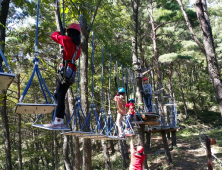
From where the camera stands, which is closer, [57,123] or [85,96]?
[57,123]

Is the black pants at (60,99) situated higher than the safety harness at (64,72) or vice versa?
the safety harness at (64,72)

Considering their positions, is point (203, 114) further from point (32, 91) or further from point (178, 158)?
point (32, 91)

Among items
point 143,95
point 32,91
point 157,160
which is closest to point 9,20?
point 32,91

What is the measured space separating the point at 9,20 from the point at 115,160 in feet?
34.5

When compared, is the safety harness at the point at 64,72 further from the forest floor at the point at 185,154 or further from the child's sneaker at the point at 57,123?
the forest floor at the point at 185,154

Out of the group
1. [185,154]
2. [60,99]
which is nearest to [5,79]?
[60,99]

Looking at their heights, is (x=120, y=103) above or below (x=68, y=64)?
below

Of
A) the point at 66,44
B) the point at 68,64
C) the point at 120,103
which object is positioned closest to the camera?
the point at 66,44

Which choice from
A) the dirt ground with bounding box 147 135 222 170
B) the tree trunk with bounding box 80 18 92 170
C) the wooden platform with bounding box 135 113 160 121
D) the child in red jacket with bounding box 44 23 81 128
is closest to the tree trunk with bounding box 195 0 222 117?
the wooden platform with bounding box 135 113 160 121

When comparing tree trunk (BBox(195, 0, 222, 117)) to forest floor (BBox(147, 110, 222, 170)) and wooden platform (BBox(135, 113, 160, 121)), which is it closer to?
wooden platform (BBox(135, 113, 160, 121))

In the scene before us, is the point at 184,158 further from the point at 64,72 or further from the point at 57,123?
the point at 64,72

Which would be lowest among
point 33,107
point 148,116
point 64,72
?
point 148,116

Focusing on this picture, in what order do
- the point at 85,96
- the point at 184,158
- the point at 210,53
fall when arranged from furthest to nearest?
Answer: the point at 184,158 < the point at 85,96 < the point at 210,53

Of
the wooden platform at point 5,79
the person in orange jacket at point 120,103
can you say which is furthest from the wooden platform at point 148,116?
the wooden platform at point 5,79
